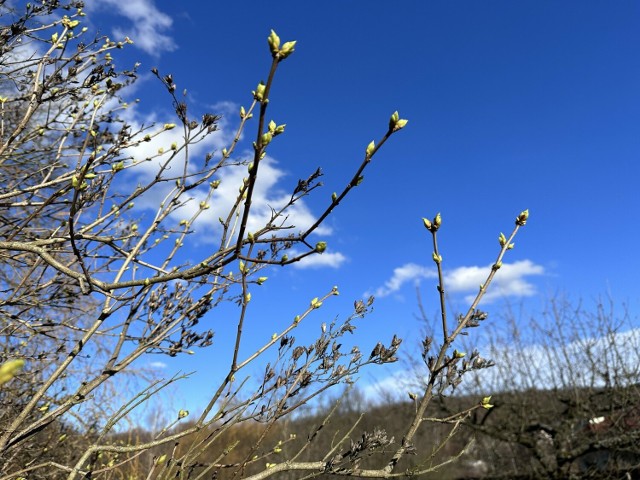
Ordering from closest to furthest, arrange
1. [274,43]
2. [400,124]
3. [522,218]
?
[274,43] < [400,124] < [522,218]

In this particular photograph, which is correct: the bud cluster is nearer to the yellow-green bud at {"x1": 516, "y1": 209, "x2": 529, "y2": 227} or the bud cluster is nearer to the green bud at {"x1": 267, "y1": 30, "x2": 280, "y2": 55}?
the green bud at {"x1": 267, "y1": 30, "x2": 280, "y2": 55}

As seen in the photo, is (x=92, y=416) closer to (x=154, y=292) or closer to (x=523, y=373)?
(x=154, y=292)

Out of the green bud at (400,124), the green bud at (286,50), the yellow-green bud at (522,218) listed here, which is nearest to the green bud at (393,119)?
the green bud at (400,124)

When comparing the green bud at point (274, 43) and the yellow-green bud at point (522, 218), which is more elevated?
the green bud at point (274, 43)

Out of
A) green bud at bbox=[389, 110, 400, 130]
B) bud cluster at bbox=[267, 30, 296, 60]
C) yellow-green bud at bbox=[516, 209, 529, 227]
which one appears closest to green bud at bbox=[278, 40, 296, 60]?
bud cluster at bbox=[267, 30, 296, 60]

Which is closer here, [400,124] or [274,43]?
[274,43]

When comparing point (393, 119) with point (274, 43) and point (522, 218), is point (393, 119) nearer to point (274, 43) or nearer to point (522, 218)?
point (274, 43)

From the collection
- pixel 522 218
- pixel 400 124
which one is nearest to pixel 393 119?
pixel 400 124

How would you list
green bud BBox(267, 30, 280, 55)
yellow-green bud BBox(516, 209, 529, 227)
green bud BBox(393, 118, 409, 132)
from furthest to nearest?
yellow-green bud BBox(516, 209, 529, 227), green bud BBox(393, 118, 409, 132), green bud BBox(267, 30, 280, 55)

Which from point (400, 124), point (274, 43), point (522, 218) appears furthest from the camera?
point (522, 218)

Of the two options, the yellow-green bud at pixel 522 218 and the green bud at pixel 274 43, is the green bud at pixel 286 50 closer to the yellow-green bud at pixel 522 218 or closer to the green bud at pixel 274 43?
the green bud at pixel 274 43

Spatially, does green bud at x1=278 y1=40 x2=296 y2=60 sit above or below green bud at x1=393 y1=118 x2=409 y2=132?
above

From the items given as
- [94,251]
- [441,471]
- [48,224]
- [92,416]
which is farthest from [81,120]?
[441,471]

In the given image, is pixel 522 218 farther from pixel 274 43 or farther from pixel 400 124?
pixel 274 43
